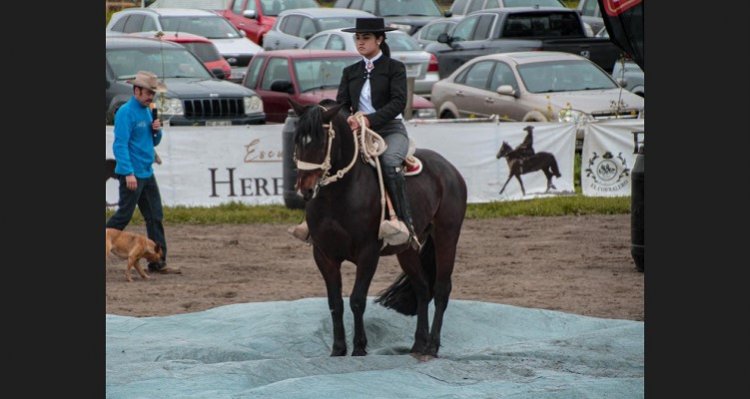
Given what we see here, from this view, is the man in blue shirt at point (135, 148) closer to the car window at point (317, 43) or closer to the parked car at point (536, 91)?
the parked car at point (536, 91)

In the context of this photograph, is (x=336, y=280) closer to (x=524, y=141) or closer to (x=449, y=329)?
(x=449, y=329)

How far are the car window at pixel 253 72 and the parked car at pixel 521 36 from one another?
333 cm

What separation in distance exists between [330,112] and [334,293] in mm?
1286

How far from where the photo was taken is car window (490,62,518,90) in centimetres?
1948

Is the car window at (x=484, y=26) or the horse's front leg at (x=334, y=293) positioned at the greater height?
the car window at (x=484, y=26)

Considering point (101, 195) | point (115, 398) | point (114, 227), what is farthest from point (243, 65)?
point (101, 195)

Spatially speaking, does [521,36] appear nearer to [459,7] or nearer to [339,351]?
[459,7]

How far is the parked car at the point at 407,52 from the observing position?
23.4 meters

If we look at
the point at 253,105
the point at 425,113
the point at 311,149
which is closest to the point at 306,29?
the point at 425,113

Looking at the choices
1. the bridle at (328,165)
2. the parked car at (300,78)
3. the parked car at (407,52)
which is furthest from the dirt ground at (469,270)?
the parked car at (407,52)

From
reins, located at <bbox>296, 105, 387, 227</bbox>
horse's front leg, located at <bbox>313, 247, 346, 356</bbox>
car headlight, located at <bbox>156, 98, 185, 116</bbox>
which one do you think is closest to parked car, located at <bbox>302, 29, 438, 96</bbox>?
car headlight, located at <bbox>156, 98, 185, 116</bbox>

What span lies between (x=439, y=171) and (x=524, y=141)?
7.80 m

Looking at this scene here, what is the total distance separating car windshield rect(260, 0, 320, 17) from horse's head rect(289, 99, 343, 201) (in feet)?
67.6

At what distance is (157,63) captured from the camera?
61.7ft
